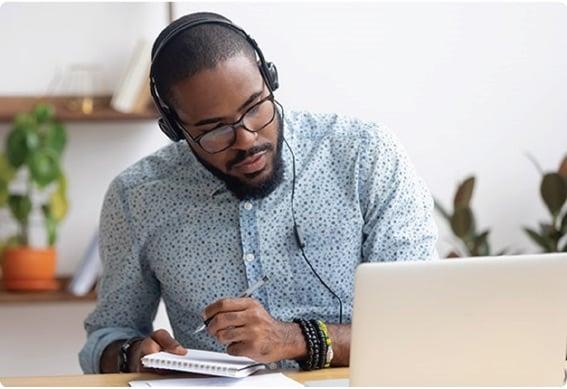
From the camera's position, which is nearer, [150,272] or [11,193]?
[150,272]

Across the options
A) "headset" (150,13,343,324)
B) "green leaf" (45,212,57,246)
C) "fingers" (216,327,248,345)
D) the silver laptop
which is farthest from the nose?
"green leaf" (45,212,57,246)

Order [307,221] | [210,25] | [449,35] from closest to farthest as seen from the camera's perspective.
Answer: [210,25] < [307,221] < [449,35]

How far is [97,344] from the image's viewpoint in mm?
2092

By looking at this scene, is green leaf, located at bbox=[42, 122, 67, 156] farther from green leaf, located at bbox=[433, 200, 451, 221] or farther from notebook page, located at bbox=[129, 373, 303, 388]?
notebook page, located at bbox=[129, 373, 303, 388]

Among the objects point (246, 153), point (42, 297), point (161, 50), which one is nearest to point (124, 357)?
point (246, 153)

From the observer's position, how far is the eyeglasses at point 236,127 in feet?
6.32

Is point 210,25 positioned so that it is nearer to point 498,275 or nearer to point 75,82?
point 498,275

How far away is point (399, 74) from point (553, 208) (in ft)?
1.89

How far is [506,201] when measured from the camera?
3.29 m

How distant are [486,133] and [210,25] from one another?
4.79 ft

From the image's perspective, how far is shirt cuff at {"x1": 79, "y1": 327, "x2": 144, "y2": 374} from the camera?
→ 2064mm

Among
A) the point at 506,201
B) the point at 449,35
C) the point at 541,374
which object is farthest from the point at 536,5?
the point at 541,374

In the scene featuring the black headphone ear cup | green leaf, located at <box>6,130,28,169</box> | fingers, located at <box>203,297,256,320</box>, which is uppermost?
the black headphone ear cup

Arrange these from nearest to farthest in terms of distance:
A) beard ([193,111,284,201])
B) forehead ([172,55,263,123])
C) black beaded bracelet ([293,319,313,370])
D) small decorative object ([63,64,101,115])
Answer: black beaded bracelet ([293,319,313,370])
forehead ([172,55,263,123])
beard ([193,111,284,201])
small decorative object ([63,64,101,115])
